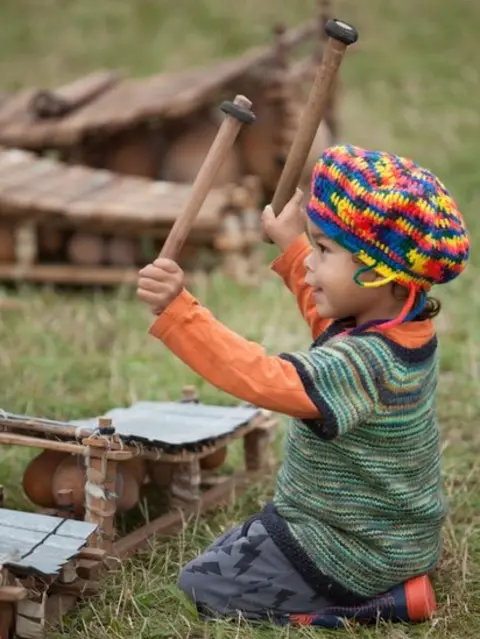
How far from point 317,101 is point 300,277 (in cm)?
59

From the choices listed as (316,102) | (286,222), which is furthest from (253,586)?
(316,102)

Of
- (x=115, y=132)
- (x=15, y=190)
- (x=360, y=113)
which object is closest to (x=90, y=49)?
(x=360, y=113)

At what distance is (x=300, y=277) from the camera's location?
3.54 m

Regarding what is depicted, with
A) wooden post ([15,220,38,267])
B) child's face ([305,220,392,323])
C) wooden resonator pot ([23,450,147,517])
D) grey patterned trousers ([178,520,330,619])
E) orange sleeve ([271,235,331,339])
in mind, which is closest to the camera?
child's face ([305,220,392,323])

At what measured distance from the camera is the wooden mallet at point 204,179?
9.75ft

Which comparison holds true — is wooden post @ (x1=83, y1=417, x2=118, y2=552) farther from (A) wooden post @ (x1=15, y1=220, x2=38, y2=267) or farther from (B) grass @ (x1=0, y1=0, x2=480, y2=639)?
(A) wooden post @ (x1=15, y1=220, x2=38, y2=267)

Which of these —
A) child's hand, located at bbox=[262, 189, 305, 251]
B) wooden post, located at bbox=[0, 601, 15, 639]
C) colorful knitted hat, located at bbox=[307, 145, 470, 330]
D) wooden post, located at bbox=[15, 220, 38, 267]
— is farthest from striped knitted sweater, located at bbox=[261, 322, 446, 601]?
wooden post, located at bbox=[15, 220, 38, 267]

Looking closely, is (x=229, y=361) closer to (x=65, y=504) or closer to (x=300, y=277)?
(x=300, y=277)

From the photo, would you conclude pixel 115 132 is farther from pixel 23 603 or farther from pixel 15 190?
pixel 23 603

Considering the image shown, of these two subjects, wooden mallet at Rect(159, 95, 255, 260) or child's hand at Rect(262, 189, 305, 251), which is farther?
child's hand at Rect(262, 189, 305, 251)

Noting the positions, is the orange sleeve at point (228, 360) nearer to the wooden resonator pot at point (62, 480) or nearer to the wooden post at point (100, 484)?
the wooden post at point (100, 484)

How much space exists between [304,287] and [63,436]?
0.82m

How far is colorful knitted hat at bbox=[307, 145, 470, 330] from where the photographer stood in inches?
115

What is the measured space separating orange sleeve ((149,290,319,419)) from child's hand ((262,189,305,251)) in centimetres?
58
